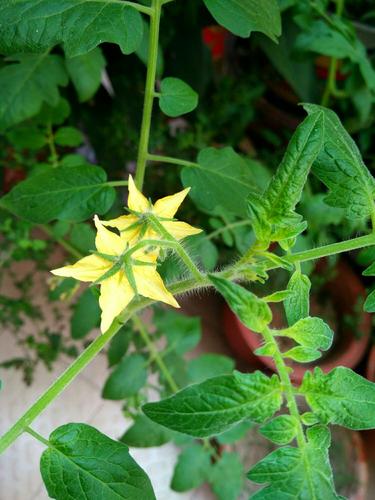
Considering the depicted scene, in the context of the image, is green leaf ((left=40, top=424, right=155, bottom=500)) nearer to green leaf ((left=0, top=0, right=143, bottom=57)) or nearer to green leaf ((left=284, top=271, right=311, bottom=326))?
green leaf ((left=284, top=271, right=311, bottom=326))

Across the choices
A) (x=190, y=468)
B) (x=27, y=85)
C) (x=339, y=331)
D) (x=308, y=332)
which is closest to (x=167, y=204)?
(x=308, y=332)

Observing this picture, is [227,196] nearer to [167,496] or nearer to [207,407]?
[207,407]

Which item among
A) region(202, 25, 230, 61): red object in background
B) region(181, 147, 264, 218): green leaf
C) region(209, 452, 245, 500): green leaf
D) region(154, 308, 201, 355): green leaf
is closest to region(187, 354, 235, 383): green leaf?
region(154, 308, 201, 355): green leaf

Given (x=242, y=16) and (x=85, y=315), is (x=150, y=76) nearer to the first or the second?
(x=242, y=16)

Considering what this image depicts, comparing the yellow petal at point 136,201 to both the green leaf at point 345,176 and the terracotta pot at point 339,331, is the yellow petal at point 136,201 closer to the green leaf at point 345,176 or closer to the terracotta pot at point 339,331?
the green leaf at point 345,176

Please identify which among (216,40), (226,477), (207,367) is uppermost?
(216,40)

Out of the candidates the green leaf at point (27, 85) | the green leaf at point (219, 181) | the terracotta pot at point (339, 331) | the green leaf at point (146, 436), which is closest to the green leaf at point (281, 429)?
the green leaf at point (219, 181)
